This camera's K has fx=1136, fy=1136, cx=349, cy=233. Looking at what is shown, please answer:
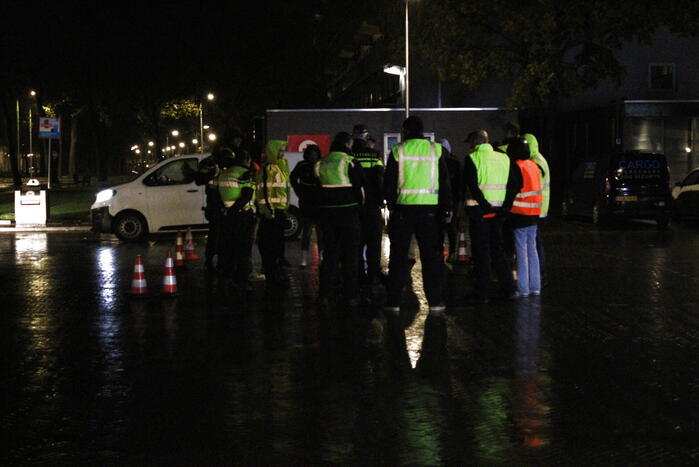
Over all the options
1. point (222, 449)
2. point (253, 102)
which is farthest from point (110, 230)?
point (253, 102)

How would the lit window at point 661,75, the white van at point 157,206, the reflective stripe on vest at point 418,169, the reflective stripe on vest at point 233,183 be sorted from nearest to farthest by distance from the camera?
1. the reflective stripe on vest at point 418,169
2. the reflective stripe on vest at point 233,183
3. the white van at point 157,206
4. the lit window at point 661,75

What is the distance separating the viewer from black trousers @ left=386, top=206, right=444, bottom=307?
11.3m

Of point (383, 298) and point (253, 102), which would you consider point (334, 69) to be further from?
point (383, 298)

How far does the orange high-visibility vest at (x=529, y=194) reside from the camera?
12.5 metres

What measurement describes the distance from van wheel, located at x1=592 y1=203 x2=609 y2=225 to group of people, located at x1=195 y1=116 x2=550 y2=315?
1249 cm

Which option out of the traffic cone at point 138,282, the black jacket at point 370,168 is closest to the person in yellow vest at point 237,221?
the traffic cone at point 138,282

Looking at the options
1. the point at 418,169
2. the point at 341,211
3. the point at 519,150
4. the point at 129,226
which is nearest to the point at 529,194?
the point at 519,150

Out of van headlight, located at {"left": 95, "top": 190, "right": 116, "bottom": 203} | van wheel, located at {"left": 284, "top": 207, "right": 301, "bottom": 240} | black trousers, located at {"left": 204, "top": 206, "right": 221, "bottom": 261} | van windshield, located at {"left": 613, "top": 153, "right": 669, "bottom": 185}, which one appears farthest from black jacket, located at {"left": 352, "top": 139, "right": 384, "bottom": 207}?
van windshield, located at {"left": 613, "top": 153, "right": 669, "bottom": 185}

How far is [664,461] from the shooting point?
598 centimetres

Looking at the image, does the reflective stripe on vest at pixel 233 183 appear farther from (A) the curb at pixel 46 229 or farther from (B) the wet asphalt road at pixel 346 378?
(A) the curb at pixel 46 229

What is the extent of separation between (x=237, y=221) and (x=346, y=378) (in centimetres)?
542

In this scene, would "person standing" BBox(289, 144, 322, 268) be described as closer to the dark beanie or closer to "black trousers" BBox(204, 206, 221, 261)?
"black trousers" BBox(204, 206, 221, 261)

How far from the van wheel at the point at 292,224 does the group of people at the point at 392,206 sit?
760cm

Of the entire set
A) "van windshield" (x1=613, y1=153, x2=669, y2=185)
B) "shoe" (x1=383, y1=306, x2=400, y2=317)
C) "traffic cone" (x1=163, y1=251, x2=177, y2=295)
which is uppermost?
"van windshield" (x1=613, y1=153, x2=669, y2=185)
